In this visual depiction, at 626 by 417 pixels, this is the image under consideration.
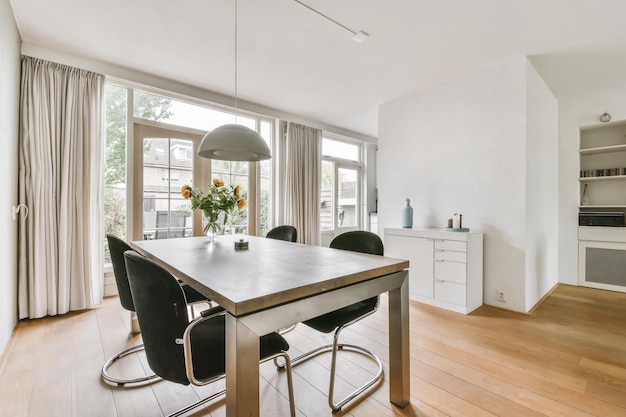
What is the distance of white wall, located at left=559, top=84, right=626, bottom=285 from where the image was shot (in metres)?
3.94

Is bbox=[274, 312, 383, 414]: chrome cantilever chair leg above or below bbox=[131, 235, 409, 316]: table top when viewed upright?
below

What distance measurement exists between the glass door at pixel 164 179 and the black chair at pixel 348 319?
247 cm

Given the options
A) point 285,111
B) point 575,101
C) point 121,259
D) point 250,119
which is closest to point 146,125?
point 250,119

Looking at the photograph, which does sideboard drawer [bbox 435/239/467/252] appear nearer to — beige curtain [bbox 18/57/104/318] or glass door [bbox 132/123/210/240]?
glass door [bbox 132/123/210/240]

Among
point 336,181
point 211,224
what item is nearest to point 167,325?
point 211,224

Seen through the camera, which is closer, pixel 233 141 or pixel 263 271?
pixel 263 271

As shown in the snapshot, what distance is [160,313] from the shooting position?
1085mm

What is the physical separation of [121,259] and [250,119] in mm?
3263

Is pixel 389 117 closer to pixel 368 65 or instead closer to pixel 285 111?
pixel 368 65

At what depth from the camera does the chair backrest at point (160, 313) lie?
1.06 meters

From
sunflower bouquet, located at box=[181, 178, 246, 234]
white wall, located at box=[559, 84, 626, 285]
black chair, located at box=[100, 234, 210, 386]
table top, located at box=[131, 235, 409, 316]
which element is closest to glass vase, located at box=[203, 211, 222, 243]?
sunflower bouquet, located at box=[181, 178, 246, 234]

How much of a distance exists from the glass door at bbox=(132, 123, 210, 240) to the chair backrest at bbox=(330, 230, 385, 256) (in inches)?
97.1

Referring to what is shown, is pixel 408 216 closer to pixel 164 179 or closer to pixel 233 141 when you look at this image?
pixel 233 141

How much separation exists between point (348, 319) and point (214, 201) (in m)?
1.45
